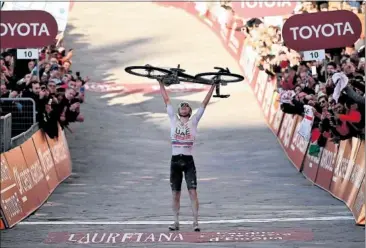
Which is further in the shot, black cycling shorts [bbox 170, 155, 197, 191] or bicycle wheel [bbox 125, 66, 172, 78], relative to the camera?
black cycling shorts [bbox 170, 155, 197, 191]

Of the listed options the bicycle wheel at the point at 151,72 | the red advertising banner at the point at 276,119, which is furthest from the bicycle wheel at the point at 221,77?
the red advertising banner at the point at 276,119

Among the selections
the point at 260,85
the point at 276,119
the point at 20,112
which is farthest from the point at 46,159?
the point at 260,85

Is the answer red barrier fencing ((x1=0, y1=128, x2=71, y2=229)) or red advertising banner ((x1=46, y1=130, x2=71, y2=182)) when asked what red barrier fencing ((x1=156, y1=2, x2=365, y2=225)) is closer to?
red advertising banner ((x1=46, y1=130, x2=71, y2=182))

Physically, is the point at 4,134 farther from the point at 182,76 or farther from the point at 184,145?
the point at 182,76

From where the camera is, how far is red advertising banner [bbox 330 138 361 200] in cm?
2125

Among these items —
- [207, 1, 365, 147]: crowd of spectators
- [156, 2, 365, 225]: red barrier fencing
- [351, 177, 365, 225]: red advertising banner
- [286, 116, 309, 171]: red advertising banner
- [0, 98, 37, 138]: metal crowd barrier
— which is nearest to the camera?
[351, 177, 365, 225]: red advertising banner

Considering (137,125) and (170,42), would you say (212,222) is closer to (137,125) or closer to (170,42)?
(137,125)

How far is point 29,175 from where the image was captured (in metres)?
21.5

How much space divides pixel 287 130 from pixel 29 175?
10.3m

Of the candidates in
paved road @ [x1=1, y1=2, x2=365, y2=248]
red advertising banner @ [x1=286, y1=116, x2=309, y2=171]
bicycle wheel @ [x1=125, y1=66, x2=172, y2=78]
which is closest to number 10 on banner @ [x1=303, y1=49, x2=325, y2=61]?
paved road @ [x1=1, y1=2, x2=365, y2=248]

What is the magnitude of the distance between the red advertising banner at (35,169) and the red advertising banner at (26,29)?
3.06 meters

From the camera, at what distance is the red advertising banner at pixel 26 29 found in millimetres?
18156

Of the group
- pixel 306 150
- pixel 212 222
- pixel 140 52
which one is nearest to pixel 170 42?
pixel 140 52

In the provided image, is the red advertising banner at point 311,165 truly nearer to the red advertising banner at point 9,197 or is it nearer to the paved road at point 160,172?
the paved road at point 160,172
